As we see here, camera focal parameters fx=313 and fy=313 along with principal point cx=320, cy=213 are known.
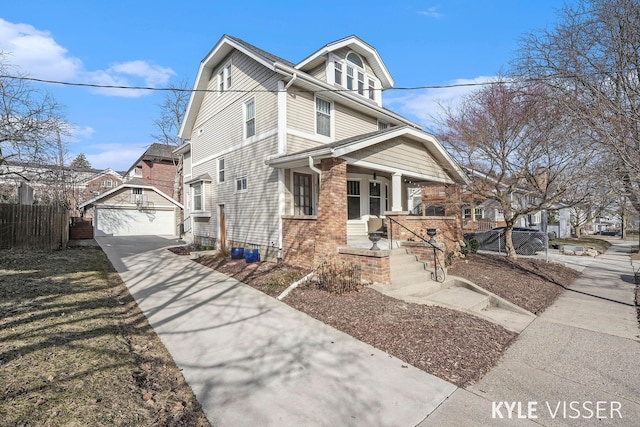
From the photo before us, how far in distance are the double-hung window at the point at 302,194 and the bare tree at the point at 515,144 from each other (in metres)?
5.90

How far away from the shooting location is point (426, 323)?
4.99 metres

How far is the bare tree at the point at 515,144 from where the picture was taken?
30.4 ft

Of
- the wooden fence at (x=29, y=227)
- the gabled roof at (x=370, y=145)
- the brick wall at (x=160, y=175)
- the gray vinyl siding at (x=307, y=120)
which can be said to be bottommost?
the wooden fence at (x=29, y=227)

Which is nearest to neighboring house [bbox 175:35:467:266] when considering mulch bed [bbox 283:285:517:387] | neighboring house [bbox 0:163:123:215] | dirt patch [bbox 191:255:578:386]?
dirt patch [bbox 191:255:578:386]

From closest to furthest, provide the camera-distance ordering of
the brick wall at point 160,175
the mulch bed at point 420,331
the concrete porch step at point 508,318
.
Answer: the mulch bed at point 420,331 → the concrete porch step at point 508,318 → the brick wall at point 160,175

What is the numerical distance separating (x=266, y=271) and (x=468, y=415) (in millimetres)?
6637

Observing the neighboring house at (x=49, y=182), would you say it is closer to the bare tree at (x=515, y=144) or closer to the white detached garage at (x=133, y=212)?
the white detached garage at (x=133, y=212)

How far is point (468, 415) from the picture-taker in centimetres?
299

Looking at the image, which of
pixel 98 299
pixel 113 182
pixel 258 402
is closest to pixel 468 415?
pixel 258 402

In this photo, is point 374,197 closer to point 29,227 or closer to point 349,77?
point 349,77

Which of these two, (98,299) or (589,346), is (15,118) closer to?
(98,299)

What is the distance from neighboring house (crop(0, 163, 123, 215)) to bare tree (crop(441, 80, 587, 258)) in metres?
18.5

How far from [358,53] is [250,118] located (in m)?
5.63

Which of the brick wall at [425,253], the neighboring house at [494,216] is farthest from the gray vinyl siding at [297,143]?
the neighboring house at [494,216]
